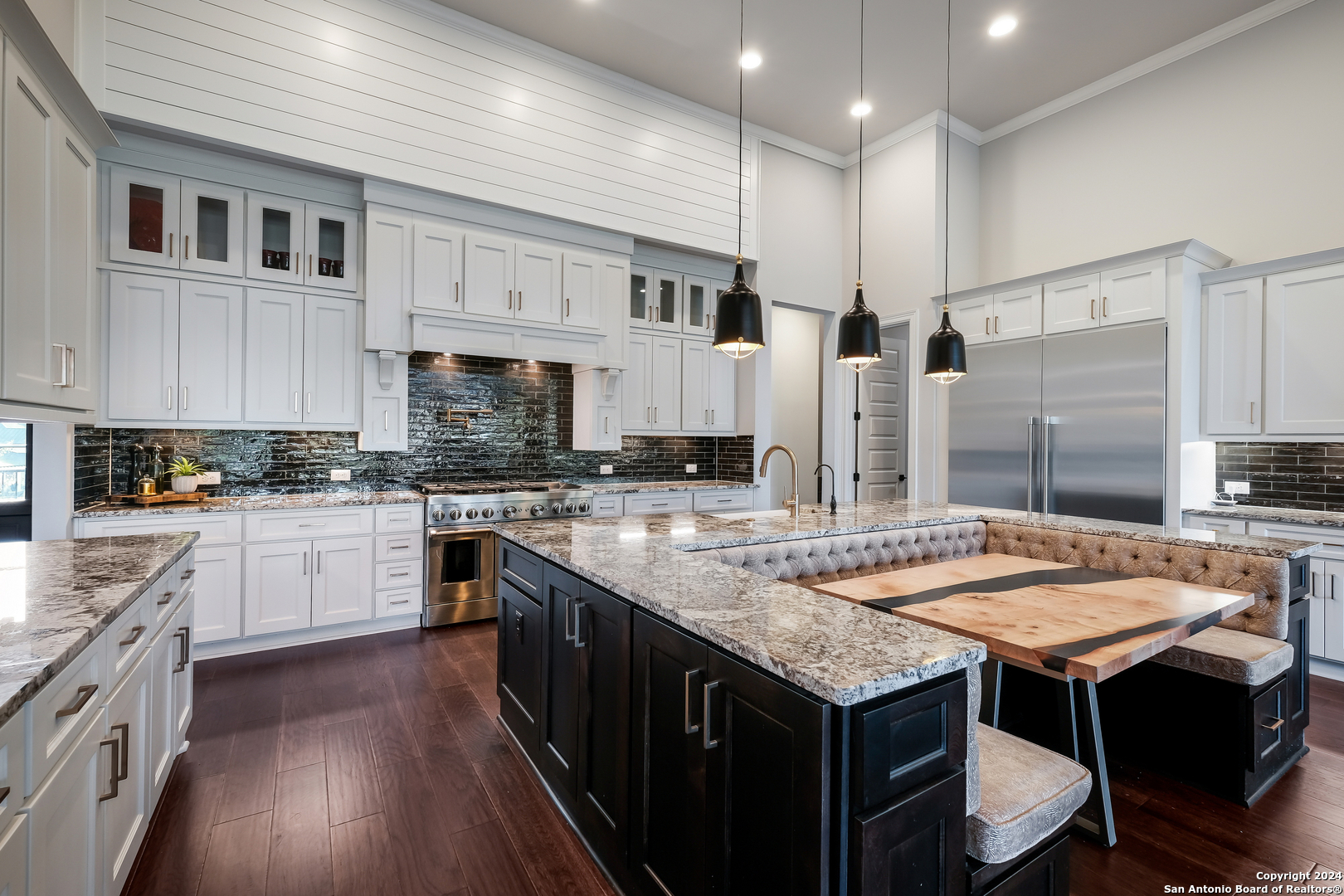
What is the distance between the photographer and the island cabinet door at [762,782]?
43.5 inches

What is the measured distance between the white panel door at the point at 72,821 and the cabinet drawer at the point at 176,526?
231cm

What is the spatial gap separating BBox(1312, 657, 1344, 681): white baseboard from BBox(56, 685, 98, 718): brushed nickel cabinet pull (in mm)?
5385

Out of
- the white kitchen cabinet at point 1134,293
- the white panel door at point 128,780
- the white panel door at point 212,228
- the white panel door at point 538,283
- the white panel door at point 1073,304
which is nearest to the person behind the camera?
the white panel door at point 128,780

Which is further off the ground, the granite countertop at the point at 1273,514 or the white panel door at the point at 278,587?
the granite countertop at the point at 1273,514

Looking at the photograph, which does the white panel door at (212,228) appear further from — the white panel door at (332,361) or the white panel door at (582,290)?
the white panel door at (582,290)

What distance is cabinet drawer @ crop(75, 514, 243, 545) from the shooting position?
3281 millimetres

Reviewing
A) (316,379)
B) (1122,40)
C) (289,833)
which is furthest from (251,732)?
(1122,40)

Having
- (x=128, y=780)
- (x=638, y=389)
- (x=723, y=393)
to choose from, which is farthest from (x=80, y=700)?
(x=723, y=393)

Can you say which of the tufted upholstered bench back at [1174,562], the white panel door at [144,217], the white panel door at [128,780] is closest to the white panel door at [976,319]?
the tufted upholstered bench back at [1174,562]

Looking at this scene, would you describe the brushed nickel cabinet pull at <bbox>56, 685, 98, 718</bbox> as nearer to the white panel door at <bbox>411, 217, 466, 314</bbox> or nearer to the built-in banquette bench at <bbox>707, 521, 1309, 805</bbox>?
the built-in banquette bench at <bbox>707, 521, 1309, 805</bbox>

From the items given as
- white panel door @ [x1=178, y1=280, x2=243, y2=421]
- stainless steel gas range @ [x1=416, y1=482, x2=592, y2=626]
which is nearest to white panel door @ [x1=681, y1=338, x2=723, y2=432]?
stainless steel gas range @ [x1=416, y1=482, x2=592, y2=626]

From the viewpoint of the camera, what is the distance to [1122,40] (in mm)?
4402

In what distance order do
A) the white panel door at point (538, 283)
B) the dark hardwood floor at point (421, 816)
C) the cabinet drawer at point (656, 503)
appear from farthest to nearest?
1. the cabinet drawer at point (656, 503)
2. the white panel door at point (538, 283)
3. the dark hardwood floor at point (421, 816)

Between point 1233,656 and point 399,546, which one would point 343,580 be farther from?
point 1233,656
